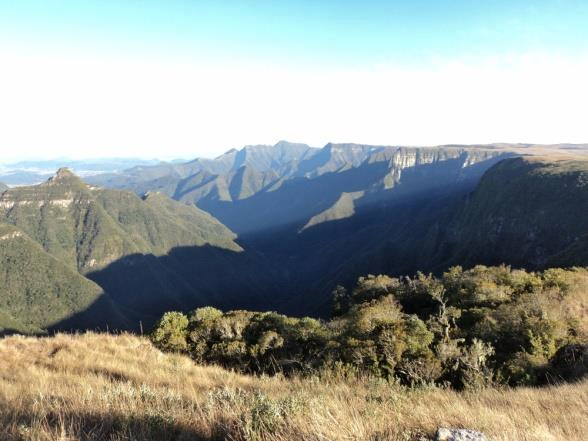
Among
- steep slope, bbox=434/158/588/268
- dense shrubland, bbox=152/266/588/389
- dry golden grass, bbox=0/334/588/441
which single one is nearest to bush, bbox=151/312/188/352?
dense shrubland, bbox=152/266/588/389

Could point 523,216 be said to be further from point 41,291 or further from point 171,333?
point 41,291

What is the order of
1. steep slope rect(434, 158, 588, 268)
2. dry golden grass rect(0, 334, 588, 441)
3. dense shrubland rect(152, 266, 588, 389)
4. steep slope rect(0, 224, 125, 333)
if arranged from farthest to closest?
steep slope rect(0, 224, 125, 333) → steep slope rect(434, 158, 588, 268) → dense shrubland rect(152, 266, 588, 389) → dry golden grass rect(0, 334, 588, 441)

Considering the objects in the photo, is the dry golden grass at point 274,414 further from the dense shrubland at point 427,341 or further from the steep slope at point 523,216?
the steep slope at point 523,216

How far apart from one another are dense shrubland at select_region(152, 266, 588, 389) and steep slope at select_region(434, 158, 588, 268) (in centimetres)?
8145

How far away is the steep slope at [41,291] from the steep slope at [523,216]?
144m

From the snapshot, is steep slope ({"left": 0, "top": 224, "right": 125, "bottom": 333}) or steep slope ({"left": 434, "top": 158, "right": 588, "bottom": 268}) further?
steep slope ({"left": 0, "top": 224, "right": 125, "bottom": 333})

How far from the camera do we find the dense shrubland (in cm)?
1327

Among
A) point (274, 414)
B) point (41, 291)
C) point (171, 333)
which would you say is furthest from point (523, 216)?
point (41, 291)

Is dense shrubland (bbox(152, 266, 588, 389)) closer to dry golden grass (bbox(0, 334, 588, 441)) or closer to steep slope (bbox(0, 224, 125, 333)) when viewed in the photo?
dry golden grass (bbox(0, 334, 588, 441))

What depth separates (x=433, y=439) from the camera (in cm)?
376

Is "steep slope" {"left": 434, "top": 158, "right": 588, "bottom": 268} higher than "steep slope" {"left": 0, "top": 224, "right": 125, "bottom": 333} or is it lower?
higher

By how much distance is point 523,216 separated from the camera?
127 meters

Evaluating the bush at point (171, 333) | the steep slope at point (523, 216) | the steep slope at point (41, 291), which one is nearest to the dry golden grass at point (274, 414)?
the bush at point (171, 333)

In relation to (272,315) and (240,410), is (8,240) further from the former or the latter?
(240,410)
